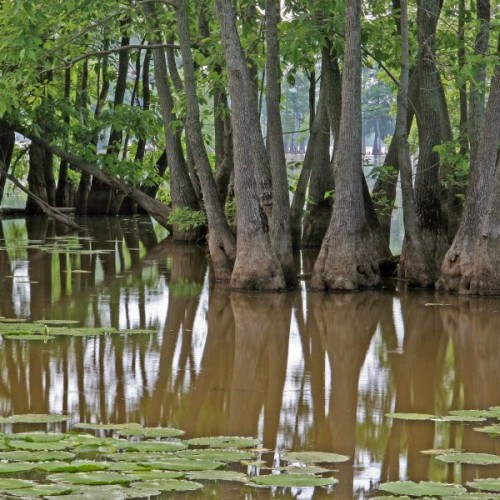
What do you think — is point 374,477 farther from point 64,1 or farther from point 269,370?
point 64,1

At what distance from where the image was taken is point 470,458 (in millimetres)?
7012

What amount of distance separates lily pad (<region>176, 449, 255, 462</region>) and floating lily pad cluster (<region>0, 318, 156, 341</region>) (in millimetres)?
4781

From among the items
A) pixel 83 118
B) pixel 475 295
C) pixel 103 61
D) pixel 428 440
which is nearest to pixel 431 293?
pixel 475 295

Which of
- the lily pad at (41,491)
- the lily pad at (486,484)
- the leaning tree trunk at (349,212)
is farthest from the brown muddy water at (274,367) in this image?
the lily pad at (41,491)

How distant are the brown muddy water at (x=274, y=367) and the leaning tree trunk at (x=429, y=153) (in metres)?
1.33

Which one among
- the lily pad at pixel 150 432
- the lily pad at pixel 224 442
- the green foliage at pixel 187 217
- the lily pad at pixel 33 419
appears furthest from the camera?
the green foliage at pixel 187 217

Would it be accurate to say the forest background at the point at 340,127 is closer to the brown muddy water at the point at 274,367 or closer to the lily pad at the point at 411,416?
the brown muddy water at the point at 274,367

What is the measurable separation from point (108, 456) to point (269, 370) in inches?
155

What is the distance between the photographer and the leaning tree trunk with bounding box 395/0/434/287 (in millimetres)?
16875

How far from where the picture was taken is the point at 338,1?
54.1 ft

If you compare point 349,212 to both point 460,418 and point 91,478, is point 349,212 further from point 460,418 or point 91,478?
point 91,478

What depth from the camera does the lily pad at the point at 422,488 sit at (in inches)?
237

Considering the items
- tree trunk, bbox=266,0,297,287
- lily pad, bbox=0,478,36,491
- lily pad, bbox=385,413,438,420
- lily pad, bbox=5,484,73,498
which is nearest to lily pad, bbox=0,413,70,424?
lily pad, bbox=0,478,36,491

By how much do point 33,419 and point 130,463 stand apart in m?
1.68
